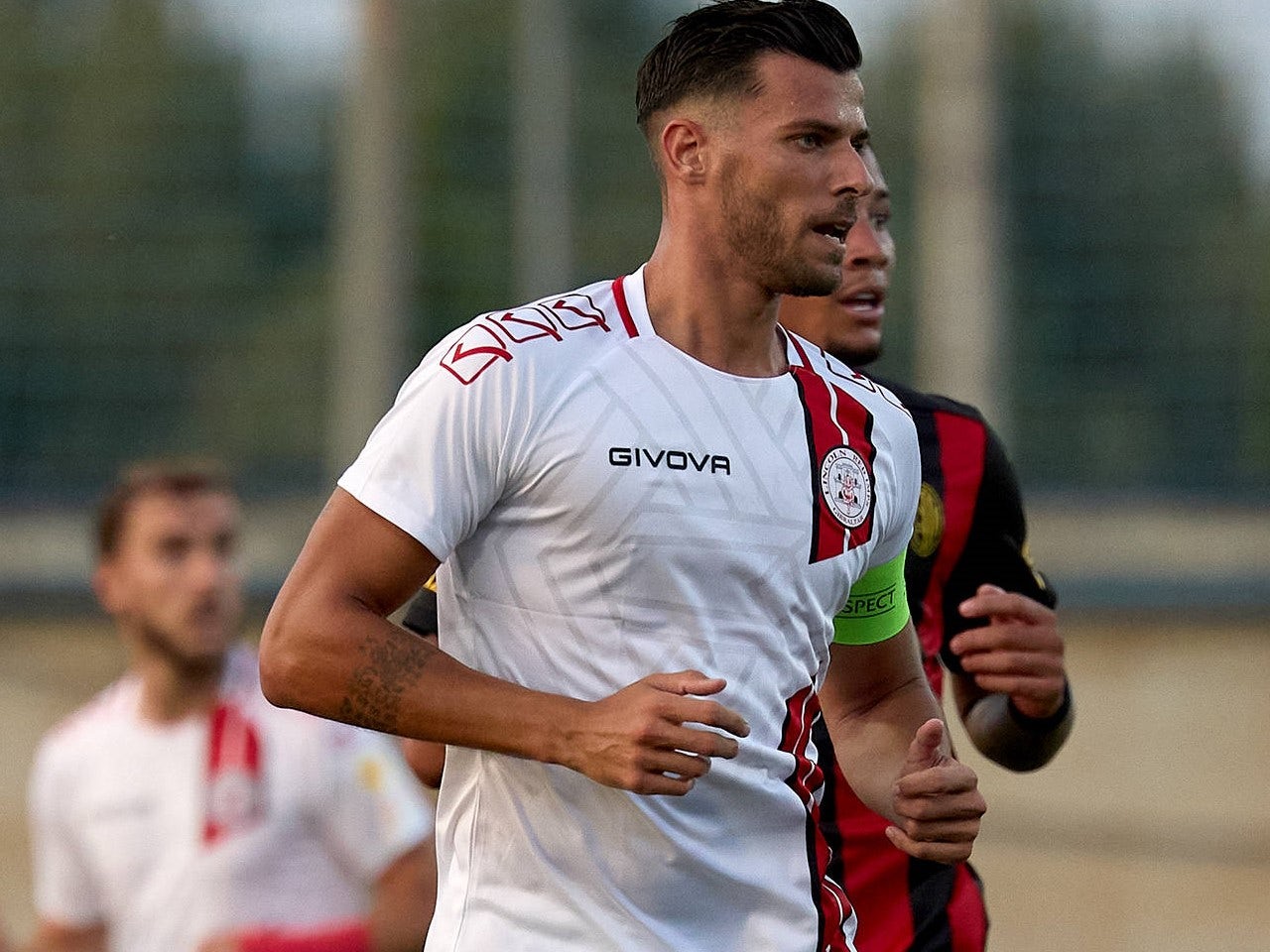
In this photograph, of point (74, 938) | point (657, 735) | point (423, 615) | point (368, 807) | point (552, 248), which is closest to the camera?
point (657, 735)

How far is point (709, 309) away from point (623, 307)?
14 cm

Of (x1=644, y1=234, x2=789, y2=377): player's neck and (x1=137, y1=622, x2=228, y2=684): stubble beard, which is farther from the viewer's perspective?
(x1=137, y1=622, x2=228, y2=684): stubble beard

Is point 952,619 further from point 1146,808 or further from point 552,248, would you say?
point 552,248

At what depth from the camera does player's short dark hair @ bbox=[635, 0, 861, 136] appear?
3.37 m

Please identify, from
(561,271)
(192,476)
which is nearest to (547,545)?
(192,476)

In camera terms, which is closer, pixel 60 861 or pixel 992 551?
pixel 992 551

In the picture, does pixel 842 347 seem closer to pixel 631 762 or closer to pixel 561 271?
pixel 631 762

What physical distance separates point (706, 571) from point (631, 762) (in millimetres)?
415

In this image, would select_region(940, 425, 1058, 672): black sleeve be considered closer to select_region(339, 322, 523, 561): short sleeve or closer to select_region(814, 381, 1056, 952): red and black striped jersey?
select_region(814, 381, 1056, 952): red and black striped jersey

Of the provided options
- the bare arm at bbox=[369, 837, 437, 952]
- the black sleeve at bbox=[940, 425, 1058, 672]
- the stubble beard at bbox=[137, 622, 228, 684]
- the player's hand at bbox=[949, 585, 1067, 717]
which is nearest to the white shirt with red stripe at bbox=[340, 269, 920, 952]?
the player's hand at bbox=[949, 585, 1067, 717]

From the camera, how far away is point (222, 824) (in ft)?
18.2

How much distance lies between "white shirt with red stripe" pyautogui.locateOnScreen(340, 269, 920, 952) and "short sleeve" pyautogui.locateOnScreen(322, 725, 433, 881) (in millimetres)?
2132

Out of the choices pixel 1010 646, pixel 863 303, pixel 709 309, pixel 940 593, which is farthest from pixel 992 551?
pixel 709 309

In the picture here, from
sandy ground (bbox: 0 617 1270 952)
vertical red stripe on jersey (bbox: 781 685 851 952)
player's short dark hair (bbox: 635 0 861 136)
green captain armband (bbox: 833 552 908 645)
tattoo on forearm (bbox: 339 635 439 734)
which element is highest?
player's short dark hair (bbox: 635 0 861 136)
